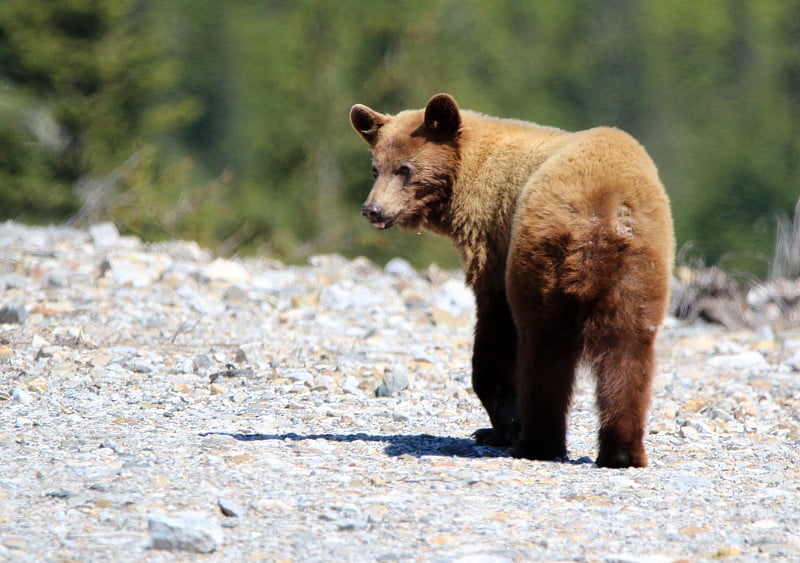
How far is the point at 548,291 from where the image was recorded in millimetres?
4973

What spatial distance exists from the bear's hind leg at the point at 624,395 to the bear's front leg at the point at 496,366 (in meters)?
0.70

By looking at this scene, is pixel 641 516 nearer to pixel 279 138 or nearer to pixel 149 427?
pixel 149 427

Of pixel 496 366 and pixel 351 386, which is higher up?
pixel 496 366

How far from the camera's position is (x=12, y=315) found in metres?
7.89

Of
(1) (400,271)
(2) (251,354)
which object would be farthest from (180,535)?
(1) (400,271)

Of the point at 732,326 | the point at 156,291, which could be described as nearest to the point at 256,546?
the point at 156,291

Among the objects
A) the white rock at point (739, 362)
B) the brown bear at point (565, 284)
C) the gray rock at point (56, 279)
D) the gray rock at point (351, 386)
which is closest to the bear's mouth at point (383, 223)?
the brown bear at point (565, 284)

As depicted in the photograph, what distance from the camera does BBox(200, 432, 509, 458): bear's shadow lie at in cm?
544

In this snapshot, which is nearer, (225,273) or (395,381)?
(395,381)

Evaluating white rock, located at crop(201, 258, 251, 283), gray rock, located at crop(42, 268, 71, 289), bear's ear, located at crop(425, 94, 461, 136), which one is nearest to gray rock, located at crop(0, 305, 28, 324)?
gray rock, located at crop(42, 268, 71, 289)

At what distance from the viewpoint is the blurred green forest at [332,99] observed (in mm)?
23844

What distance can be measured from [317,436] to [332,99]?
94.2 ft

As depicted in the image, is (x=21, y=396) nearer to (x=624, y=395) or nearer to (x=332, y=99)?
(x=624, y=395)

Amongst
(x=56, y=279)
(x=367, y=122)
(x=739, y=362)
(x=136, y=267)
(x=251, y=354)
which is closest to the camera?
(x=367, y=122)
